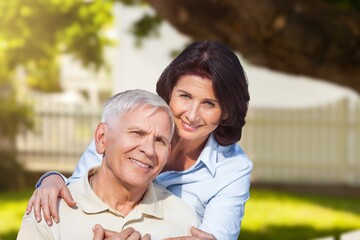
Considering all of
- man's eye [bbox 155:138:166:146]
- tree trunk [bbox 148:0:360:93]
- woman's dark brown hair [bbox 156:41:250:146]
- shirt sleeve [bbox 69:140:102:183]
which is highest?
tree trunk [bbox 148:0:360:93]

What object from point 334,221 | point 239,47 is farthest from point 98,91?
point 239,47

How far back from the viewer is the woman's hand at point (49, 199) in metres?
2.28

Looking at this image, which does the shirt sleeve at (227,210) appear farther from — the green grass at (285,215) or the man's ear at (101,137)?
the green grass at (285,215)

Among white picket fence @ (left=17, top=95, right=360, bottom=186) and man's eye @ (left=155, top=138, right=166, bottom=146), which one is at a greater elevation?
white picket fence @ (left=17, top=95, right=360, bottom=186)

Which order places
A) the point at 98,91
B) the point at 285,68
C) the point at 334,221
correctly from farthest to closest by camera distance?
1. the point at 98,91
2. the point at 334,221
3. the point at 285,68

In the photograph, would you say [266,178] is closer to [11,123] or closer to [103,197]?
[11,123]

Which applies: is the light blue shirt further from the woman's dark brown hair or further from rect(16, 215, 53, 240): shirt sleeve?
rect(16, 215, 53, 240): shirt sleeve

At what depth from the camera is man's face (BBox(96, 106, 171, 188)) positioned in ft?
7.39

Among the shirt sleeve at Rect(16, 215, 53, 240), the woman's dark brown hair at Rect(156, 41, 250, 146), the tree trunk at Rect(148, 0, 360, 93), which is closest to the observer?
the shirt sleeve at Rect(16, 215, 53, 240)

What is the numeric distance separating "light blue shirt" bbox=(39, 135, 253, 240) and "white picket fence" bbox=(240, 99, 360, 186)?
11544 millimetres

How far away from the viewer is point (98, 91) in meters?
24.1

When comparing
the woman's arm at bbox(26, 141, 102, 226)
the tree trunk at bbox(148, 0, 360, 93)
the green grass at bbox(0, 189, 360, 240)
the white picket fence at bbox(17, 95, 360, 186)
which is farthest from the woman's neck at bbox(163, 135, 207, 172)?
the white picket fence at bbox(17, 95, 360, 186)

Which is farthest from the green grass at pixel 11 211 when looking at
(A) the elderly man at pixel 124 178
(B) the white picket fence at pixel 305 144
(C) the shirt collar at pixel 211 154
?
(A) the elderly man at pixel 124 178

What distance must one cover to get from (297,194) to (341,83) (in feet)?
12.6
